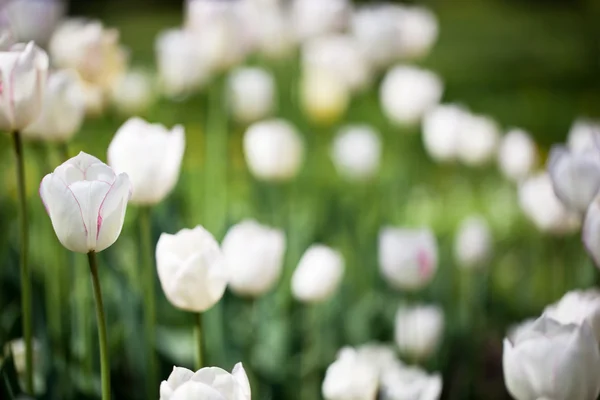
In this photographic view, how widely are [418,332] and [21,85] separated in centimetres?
81

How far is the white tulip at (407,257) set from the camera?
1234 millimetres

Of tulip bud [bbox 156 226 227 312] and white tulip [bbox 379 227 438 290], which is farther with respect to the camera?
white tulip [bbox 379 227 438 290]

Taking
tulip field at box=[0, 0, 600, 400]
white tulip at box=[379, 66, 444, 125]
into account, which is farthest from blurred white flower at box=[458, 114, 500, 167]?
white tulip at box=[379, 66, 444, 125]

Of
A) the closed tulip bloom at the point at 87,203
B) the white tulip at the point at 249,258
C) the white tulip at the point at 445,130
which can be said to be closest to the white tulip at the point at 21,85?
the closed tulip bloom at the point at 87,203

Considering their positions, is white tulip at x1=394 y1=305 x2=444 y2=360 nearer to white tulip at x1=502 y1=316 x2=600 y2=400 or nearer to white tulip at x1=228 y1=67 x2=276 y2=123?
white tulip at x1=502 y1=316 x2=600 y2=400

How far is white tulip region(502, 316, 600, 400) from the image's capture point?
73cm

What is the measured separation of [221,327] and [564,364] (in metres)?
0.70

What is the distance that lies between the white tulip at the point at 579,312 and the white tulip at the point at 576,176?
14 centimetres

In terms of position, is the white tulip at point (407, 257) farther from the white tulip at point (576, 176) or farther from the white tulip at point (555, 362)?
the white tulip at point (555, 362)

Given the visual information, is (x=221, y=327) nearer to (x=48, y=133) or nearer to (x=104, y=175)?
(x=48, y=133)

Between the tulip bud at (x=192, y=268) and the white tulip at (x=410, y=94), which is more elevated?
the tulip bud at (x=192, y=268)

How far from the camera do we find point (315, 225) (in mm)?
1918

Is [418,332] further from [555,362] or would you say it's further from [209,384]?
[209,384]

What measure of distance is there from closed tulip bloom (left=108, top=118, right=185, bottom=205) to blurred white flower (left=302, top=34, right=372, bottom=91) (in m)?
1.04
